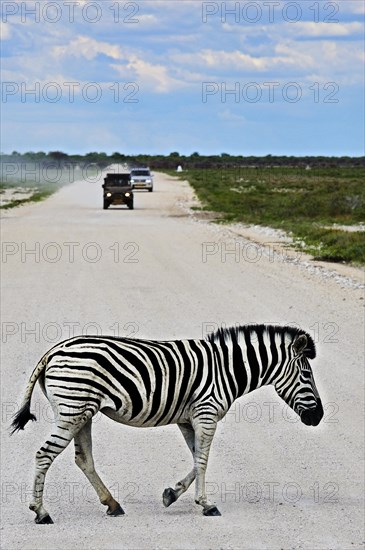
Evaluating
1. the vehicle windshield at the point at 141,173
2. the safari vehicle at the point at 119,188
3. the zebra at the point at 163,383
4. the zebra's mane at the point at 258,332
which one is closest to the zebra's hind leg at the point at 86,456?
the zebra at the point at 163,383

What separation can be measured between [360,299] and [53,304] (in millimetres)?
→ 5235

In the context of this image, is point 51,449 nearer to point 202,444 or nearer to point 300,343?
point 202,444

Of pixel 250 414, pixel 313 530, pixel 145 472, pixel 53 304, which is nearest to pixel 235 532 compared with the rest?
pixel 313 530

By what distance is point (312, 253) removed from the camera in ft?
88.5

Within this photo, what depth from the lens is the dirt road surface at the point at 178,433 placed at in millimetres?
6926

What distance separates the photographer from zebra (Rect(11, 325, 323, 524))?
20.9 feet

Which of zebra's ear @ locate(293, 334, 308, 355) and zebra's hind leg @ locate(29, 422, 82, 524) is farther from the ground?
zebra's ear @ locate(293, 334, 308, 355)

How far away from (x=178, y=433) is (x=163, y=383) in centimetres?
355

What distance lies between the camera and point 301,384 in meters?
6.86

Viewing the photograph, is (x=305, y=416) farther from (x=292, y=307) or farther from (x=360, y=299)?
(x=360, y=299)

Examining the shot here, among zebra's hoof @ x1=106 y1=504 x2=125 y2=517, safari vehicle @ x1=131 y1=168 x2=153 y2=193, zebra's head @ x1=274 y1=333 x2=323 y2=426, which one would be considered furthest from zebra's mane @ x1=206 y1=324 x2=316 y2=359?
safari vehicle @ x1=131 y1=168 x2=153 y2=193

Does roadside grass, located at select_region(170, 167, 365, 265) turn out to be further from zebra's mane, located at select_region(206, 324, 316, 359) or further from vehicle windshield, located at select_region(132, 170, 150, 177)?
zebra's mane, located at select_region(206, 324, 316, 359)

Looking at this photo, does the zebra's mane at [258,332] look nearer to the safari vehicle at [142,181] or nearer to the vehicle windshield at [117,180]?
the vehicle windshield at [117,180]

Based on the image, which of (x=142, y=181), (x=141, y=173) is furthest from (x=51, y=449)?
(x=141, y=173)
